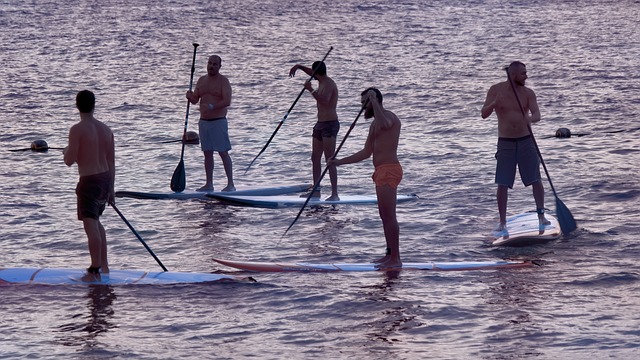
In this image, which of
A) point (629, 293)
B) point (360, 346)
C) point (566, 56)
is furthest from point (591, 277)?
point (566, 56)

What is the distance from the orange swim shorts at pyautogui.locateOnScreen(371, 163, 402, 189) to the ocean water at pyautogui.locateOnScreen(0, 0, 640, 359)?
3.08ft

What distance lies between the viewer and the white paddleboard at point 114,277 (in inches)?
458

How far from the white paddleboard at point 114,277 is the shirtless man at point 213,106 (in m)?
4.34

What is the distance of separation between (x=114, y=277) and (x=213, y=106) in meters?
4.62

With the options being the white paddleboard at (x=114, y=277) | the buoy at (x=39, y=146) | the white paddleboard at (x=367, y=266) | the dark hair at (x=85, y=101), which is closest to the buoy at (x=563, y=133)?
the buoy at (x=39, y=146)

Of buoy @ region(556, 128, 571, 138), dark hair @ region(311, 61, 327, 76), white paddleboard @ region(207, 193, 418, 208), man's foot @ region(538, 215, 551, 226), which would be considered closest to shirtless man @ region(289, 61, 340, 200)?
dark hair @ region(311, 61, 327, 76)

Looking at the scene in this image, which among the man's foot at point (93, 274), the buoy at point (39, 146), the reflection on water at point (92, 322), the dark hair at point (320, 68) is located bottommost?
the reflection on water at point (92, 322)

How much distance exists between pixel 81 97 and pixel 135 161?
886cm

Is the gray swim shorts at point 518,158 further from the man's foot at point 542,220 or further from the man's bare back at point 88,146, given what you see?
the man's bare back at point 88,146

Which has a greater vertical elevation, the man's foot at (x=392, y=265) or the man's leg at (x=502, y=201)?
the man's leg at (x=502, y=201)

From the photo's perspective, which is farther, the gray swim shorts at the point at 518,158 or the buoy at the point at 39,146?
the buoy at the point at 39,146

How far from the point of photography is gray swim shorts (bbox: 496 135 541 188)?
13188mm

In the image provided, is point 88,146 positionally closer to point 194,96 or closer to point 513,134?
point 513,134

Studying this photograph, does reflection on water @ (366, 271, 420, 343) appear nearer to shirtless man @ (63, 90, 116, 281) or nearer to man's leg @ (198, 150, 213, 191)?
shirtless man @ (63, 90, 116, 281)
